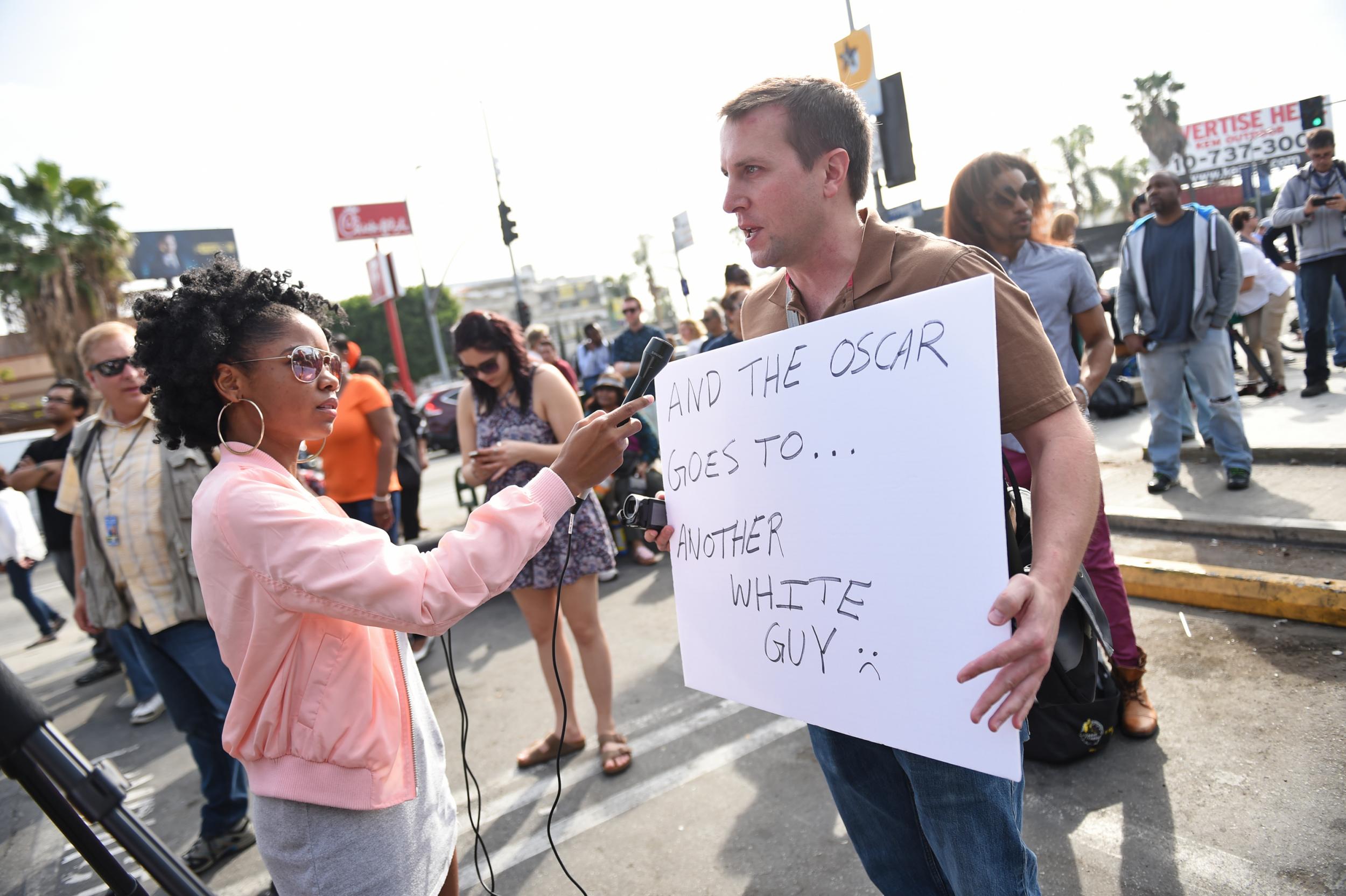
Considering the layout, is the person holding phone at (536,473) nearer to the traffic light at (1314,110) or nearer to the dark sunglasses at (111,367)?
the dark sunglasses at (111,367)

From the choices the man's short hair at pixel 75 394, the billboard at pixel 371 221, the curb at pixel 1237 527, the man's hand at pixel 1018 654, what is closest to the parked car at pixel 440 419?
the man's short hair at pixel 75 394

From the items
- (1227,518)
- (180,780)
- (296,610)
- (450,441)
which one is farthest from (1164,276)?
(450,441)

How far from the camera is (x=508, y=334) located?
11.3 ft

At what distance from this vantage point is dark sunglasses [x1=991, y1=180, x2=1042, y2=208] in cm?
294

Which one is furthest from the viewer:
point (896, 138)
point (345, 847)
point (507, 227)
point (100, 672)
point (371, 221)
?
point (371, 221)

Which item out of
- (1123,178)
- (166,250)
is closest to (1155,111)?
(1123,178)

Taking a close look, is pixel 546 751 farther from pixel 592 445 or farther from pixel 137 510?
pixel 592 445

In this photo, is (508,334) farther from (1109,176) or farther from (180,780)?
(1109,176)

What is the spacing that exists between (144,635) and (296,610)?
252cm

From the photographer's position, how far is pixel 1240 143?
122ft

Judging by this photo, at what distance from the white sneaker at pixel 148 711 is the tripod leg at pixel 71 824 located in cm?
484

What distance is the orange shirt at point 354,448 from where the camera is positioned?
470 cm

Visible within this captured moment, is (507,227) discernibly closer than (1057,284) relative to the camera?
No

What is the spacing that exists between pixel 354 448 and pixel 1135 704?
4.27 metres
